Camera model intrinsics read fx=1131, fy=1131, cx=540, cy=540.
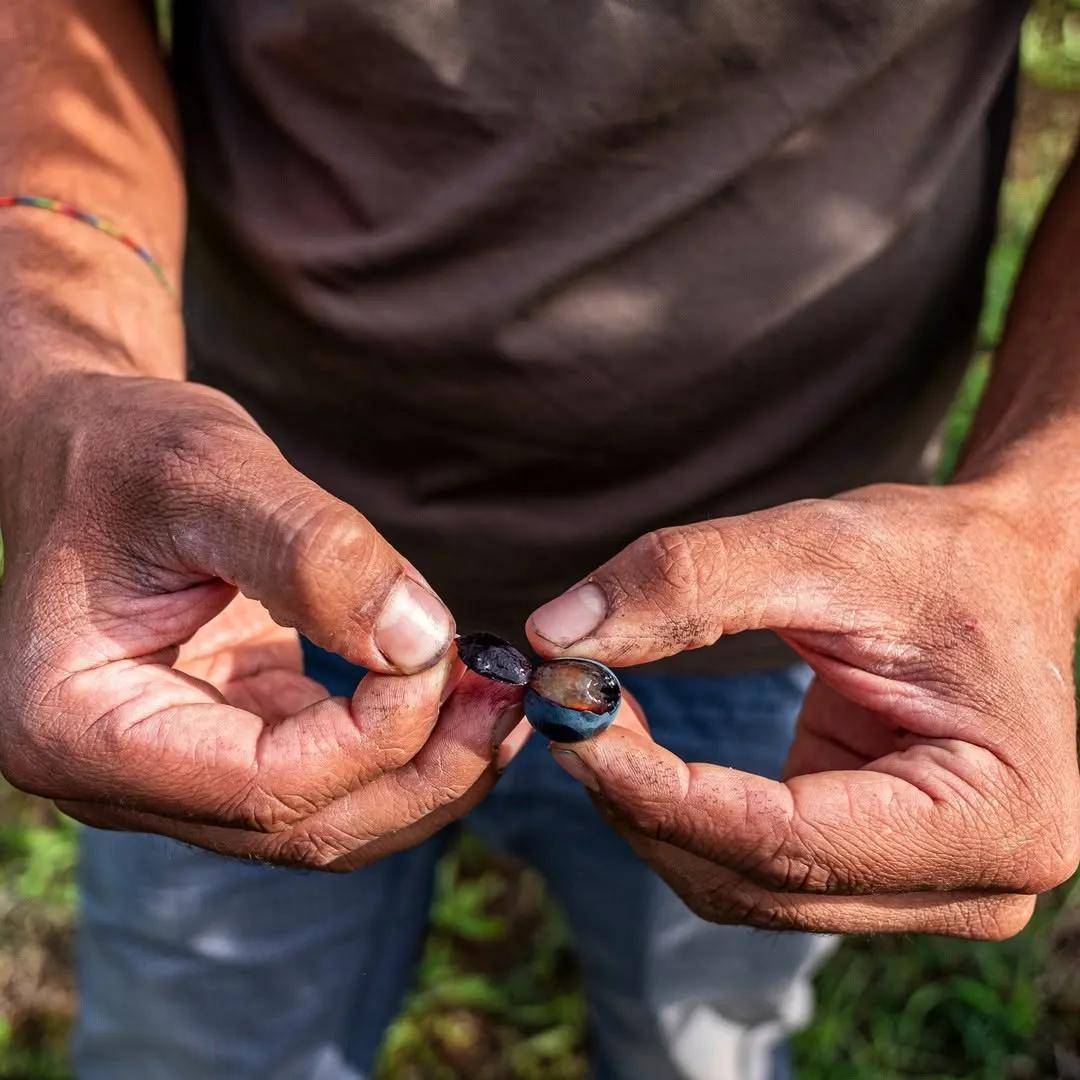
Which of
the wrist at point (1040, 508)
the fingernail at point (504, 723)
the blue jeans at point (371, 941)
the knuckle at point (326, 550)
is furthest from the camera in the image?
the blue jeans at point (371, 941)

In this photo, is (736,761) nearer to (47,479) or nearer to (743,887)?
(743,887)

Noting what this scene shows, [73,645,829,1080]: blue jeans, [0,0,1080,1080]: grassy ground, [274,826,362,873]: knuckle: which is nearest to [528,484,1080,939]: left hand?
[274,826,362,873]: knuckle

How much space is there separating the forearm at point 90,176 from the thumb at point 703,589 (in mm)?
856

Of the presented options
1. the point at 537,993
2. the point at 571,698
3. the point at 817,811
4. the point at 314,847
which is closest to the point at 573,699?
the point at 571,698

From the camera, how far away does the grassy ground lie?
3.32 m

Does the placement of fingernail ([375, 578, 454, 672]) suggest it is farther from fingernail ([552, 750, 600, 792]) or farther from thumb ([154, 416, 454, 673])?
fingernail ([552, 750, 600, 792])

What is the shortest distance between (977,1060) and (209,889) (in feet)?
7.62

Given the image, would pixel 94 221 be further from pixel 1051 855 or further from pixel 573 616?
pixel 1051 855

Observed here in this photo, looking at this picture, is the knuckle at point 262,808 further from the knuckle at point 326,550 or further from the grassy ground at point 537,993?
the grassy ground at point 537,993

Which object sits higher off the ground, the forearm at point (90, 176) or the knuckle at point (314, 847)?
the forearm at point (90, 176)

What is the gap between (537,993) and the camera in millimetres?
3582

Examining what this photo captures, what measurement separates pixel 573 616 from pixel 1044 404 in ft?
3.19

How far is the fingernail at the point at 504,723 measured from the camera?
1604mm

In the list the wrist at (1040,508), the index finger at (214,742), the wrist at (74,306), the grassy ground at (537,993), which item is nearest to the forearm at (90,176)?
the wrist at (74,306)
